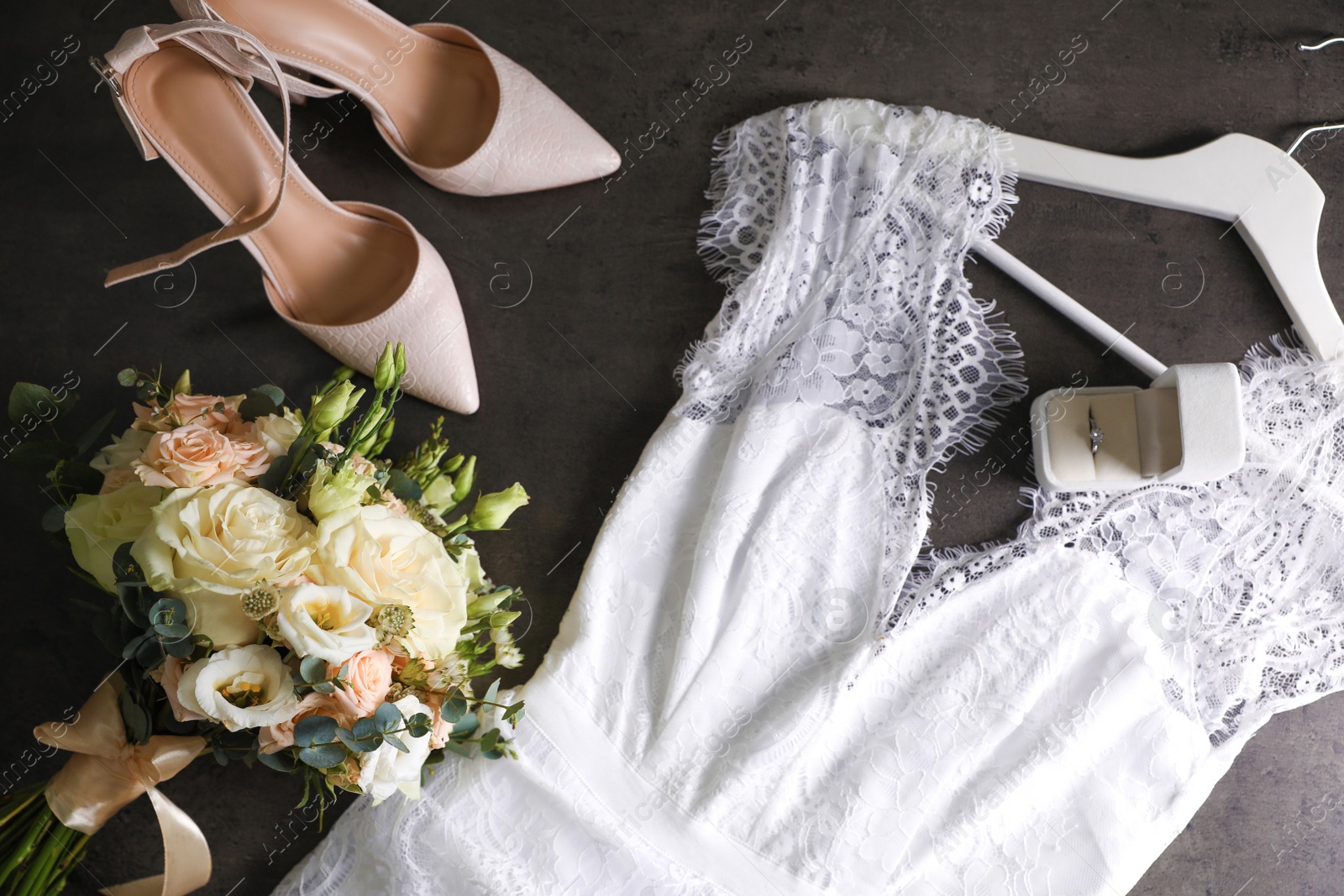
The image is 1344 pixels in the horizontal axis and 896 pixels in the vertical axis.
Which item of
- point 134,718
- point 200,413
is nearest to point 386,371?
point 200,413

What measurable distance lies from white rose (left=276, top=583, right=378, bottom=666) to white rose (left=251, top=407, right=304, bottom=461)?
0.16 meters

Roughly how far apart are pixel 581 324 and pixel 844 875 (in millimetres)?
889

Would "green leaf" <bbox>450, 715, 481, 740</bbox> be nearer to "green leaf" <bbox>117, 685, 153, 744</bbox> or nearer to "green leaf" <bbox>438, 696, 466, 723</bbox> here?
"green leaf" <bbox>438, 696, 466, 723</bbox>

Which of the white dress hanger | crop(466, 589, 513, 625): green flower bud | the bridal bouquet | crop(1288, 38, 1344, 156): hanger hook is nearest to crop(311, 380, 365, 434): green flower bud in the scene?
the bridal bouquet

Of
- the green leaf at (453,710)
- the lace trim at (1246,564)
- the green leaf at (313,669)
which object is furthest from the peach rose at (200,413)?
the lace trim at (1246,564)

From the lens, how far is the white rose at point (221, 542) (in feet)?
2.42

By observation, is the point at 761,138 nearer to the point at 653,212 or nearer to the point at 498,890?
the point at 653,212

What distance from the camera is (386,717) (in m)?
0.80

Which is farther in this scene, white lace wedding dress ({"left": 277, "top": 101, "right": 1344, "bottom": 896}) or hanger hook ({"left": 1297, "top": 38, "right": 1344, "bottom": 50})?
hanger hook ({"left": 1297, "top": 38, "right": 1344, "bottom": 50})

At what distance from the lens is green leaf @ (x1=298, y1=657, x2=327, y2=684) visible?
0.76 metres

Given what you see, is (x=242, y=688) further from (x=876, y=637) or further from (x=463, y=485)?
(x=876, y=637)

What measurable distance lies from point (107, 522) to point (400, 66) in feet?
2.86

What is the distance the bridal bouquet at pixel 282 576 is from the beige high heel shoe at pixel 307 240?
1.19 ft

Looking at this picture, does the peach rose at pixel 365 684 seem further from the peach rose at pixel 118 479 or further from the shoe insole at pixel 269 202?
the shoe insole at pixel 269 202
